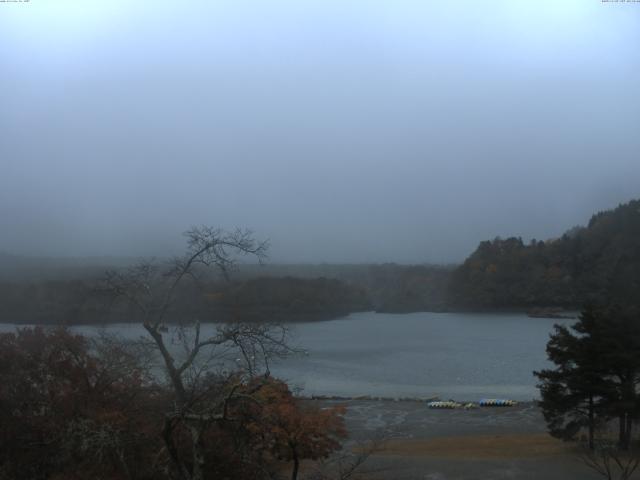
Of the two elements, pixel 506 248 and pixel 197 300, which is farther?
pixel 506 248

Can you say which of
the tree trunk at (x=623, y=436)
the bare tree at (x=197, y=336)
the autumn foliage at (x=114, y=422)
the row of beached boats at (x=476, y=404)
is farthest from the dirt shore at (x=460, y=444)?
the bare tree at (x=197, y=336)

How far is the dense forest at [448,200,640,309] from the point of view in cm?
5441

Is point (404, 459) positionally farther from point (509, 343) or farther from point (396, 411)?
A: point (509, 343)

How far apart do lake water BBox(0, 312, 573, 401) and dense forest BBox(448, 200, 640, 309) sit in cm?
418

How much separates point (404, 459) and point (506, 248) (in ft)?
199

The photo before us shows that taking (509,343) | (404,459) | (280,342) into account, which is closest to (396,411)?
(404,459)

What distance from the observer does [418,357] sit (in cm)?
3906

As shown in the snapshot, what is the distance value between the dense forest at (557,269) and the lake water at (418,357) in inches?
164

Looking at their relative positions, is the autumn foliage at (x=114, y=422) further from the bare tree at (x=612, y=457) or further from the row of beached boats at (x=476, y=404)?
Result: the row of beached boats at (x=476, y=404)

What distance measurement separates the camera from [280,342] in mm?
5770

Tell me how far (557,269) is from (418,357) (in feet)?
94.4

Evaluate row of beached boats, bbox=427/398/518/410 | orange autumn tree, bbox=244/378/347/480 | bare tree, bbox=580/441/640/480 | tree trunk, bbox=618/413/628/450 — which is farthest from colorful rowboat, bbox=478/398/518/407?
orange autumn tree, bbox=244/378/347/480

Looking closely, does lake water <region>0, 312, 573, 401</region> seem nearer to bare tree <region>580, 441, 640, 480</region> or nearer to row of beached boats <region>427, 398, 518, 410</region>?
row of beached boats <region>427, 398, 518, 410</region>

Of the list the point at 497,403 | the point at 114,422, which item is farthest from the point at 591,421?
the point at 114,422
